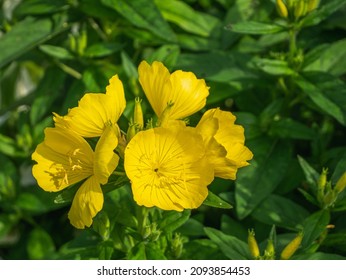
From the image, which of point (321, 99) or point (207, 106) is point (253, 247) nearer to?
point (321, 99)

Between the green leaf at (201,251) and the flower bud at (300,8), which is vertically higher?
the flower bud at (300,8)

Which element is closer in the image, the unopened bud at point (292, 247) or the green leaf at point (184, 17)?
the unopened bud at point (292, 247)

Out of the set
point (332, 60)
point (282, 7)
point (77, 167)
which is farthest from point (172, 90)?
A: point (332, 60)

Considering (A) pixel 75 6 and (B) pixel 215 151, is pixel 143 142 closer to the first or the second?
(B) pixel 215 151

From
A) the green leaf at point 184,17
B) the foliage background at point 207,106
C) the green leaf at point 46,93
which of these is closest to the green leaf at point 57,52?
the foliage background at point 207,106

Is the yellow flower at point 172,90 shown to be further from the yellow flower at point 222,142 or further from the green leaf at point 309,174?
the green leaf at point 309,174

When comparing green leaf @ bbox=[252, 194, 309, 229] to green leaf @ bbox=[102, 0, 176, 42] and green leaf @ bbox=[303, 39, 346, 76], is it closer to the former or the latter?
green leaf @ bbox=[303, 39, 346, 76]

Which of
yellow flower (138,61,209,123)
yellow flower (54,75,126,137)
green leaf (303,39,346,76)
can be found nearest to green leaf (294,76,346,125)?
green leaf (303,39,346,76)
